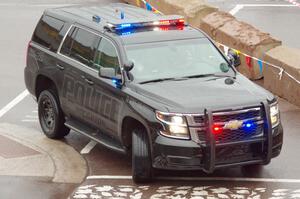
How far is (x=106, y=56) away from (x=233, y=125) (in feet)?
7.83

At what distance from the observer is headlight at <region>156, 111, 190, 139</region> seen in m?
9.90

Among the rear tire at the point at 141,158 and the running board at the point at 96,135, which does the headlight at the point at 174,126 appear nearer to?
the rear tire at the point at 141,158

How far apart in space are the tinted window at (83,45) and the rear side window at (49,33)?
1.06ft

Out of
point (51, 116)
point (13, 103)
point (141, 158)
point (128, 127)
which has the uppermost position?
point (128, 127)

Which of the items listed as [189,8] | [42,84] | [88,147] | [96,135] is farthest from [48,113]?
[189,8]

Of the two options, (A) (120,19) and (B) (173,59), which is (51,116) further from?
(B) (173,59)

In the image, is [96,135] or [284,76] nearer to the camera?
[96,135]

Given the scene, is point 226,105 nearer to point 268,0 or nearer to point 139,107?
point 139,107

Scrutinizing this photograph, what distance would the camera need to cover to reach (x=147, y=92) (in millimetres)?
10453

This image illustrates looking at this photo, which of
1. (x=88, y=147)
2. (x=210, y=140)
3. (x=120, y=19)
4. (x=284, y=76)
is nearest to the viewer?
(x=210, y=140)

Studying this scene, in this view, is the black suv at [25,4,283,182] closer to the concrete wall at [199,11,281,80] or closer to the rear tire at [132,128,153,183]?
the rear tire at [132,128,153,183]

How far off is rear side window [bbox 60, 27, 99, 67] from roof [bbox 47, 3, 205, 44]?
0.15 metres

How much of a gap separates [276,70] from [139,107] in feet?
16.9

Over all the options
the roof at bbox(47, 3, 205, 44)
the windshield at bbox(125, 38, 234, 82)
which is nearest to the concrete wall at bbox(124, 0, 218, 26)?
the roof at bbox(47, 3, 205, 44)
